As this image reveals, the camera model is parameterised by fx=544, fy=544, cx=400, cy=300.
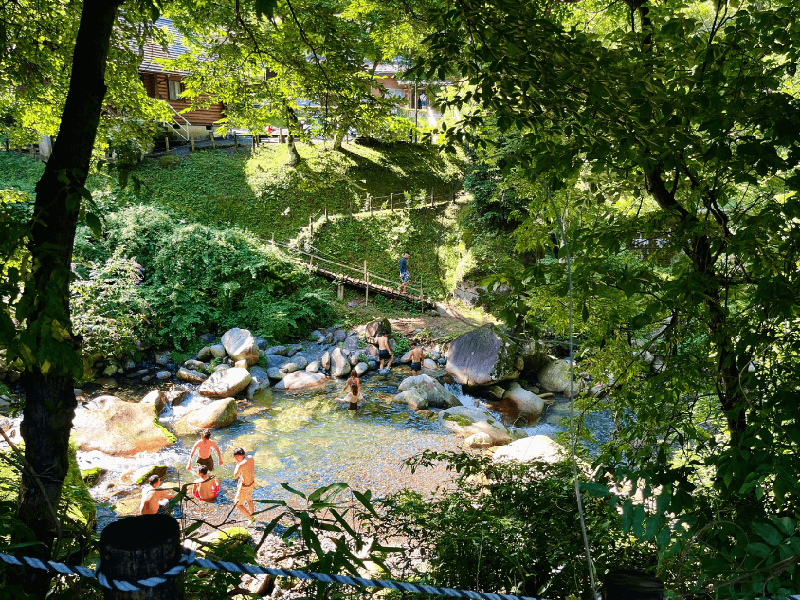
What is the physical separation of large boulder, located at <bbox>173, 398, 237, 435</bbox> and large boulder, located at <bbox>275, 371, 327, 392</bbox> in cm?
208

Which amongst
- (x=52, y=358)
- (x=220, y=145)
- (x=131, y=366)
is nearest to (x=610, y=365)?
(x=52, y=358)

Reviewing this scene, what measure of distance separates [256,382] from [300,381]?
103cm

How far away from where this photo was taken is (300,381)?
42.8 feet

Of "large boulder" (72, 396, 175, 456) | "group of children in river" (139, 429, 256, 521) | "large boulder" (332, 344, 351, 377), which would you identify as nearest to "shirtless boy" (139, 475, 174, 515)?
"group of children in river" (139, 429, 256, 521)

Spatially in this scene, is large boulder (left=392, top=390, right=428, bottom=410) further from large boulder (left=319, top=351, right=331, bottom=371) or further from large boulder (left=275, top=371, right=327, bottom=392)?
large boulder (left=319, top=351, right=331, bottom=371)

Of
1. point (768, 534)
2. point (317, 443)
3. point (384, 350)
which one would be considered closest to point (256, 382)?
point (317, 443)

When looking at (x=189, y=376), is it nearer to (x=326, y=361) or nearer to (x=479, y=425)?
(x=326, y=361)

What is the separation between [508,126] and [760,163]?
3.83 ft

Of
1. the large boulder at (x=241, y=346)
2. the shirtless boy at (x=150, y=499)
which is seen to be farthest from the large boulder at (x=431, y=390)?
the shirtless boy at (x=150, y=499)

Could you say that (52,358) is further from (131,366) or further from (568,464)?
(131,366)

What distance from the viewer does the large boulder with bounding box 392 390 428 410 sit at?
11977 mm

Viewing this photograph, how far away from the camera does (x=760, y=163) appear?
2.49 metres

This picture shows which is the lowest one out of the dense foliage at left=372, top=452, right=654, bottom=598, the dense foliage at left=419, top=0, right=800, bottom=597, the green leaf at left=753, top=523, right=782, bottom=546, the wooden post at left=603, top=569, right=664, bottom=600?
the dense foliage at left=372, top=452, right=654, bottom=598

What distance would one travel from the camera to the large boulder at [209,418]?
1052cm
